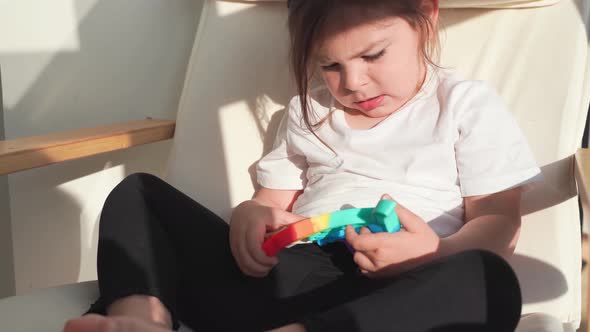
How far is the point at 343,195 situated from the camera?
3.73 ft

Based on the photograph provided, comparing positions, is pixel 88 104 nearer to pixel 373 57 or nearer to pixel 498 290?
pixel 373 57

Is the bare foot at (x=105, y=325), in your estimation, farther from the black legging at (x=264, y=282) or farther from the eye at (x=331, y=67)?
the eye at (x=331, y=67)

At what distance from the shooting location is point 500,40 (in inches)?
49.6

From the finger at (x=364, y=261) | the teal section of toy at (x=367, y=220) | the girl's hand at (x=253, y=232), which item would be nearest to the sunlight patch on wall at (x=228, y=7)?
the girl's hand at (x=253, y=232)

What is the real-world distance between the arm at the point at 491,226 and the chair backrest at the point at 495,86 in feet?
0.42

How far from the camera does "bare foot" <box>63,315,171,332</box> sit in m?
0.80

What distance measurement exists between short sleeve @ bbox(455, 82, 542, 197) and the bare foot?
537 millimetres

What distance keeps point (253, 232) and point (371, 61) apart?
335 mm

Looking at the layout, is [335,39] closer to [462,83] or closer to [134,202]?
[462,83]

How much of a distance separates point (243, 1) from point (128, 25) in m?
0.36

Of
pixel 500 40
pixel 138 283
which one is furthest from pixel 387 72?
pixel 138 283

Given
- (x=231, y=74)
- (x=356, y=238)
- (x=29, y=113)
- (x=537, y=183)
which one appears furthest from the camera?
(x=29, y=113)

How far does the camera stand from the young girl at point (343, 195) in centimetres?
98

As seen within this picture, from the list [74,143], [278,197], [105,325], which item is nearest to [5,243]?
[74,143]
